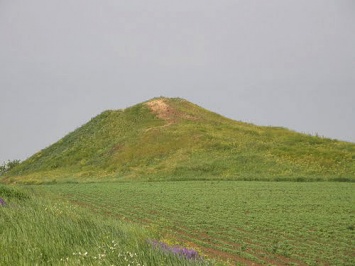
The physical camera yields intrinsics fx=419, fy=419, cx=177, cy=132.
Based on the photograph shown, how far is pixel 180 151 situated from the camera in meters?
56.0

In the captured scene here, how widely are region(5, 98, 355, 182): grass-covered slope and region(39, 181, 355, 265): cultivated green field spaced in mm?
8269

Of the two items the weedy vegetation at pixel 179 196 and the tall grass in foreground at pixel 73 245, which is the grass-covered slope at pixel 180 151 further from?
the tall grass in foreground at pixel 73 245

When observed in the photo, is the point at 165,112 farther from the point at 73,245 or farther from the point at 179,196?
the point at 73,245

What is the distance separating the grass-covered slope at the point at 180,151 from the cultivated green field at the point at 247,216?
8269mm

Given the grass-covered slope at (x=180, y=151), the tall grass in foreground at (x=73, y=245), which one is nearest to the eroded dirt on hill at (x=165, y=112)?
the grass-covered slope at (x=180, y=151)

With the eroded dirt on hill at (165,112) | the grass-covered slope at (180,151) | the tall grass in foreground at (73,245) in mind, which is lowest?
the tall grass in foreground at (73,245)

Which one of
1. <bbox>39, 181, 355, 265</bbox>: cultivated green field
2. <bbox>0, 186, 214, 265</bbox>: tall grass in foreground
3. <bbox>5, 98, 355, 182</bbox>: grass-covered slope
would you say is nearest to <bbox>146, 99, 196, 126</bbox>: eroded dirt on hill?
<bbox>5, 98, 355, 182</bbox>: grass-covered slope

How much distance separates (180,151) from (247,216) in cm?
3261

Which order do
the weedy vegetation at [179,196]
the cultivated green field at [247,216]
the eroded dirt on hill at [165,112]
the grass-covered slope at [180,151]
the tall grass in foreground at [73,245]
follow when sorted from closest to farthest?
the tall grass in foreground at [73,245] → the weedy vegetation at [179,196] → the cultivated green field at [247,216] → the grass-covered slope at [180,151] → the eroded dirt on hill at [165,112]

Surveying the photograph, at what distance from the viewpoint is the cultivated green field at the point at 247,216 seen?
16844 millimetres

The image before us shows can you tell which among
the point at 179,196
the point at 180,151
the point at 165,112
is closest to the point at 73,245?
the point at 179,196

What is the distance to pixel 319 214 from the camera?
78.6ft

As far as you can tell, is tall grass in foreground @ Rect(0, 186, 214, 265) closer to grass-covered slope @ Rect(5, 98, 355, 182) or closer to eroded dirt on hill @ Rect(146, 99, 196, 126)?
grass-covered slope @ Rect(5, 98, 355, 182)

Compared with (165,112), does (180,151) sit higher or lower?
lower
